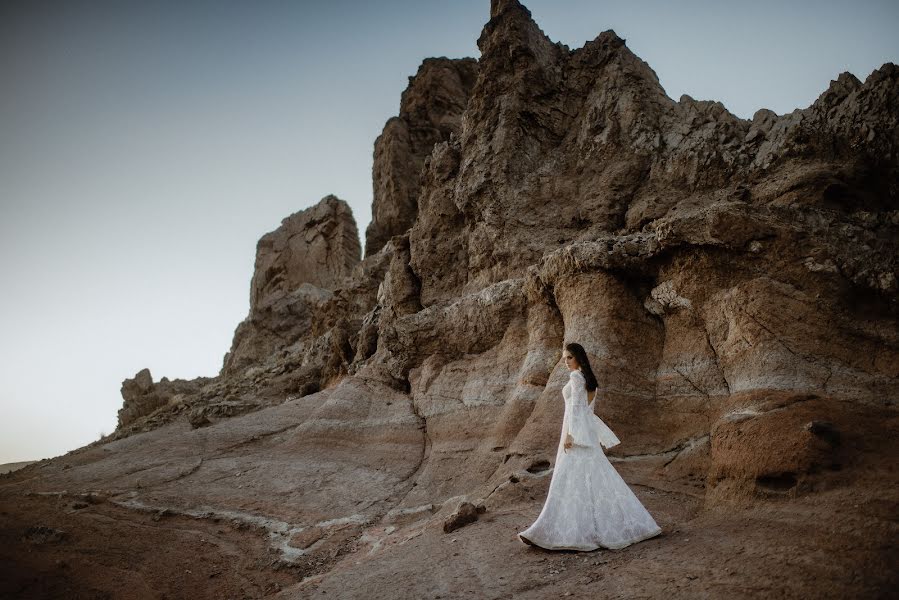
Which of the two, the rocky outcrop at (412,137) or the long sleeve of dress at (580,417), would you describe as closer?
the long sleeve of dress at (580,417)

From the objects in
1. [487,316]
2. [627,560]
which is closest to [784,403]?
[627,560]

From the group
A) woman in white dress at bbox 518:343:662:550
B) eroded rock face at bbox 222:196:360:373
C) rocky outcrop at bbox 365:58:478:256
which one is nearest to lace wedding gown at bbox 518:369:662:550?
woman in white dress at bbox 518:343:662:550

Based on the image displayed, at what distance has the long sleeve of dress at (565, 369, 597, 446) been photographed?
19.6ft

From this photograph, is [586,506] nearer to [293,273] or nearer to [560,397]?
[560,397]

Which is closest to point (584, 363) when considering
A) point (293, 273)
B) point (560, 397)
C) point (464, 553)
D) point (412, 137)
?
point (464, 553)

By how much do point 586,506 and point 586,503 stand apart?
32mm

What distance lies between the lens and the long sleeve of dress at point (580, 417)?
19.6 ft

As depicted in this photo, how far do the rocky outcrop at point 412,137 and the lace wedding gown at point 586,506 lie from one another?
88.4 feet

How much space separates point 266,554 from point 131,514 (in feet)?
11.7

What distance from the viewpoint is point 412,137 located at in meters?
35.4

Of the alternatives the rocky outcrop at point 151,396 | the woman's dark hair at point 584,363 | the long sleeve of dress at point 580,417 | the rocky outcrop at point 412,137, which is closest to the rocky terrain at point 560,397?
the long sleeve of dress at point 580,417

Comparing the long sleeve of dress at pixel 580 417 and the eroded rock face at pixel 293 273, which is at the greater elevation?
the eroded rock face at pixel 293 273

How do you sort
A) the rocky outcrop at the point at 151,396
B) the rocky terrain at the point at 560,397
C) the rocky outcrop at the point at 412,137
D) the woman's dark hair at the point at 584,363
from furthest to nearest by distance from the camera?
the rocky outcrop at the point at 412,137, the rocky outcrop at the point at 151,396, the woman's dark hair at the point at 584,363, the rocky terrain at the point at 560,397

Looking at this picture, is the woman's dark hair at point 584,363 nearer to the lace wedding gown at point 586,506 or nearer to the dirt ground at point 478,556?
the lace wedding gown at point 586,506
